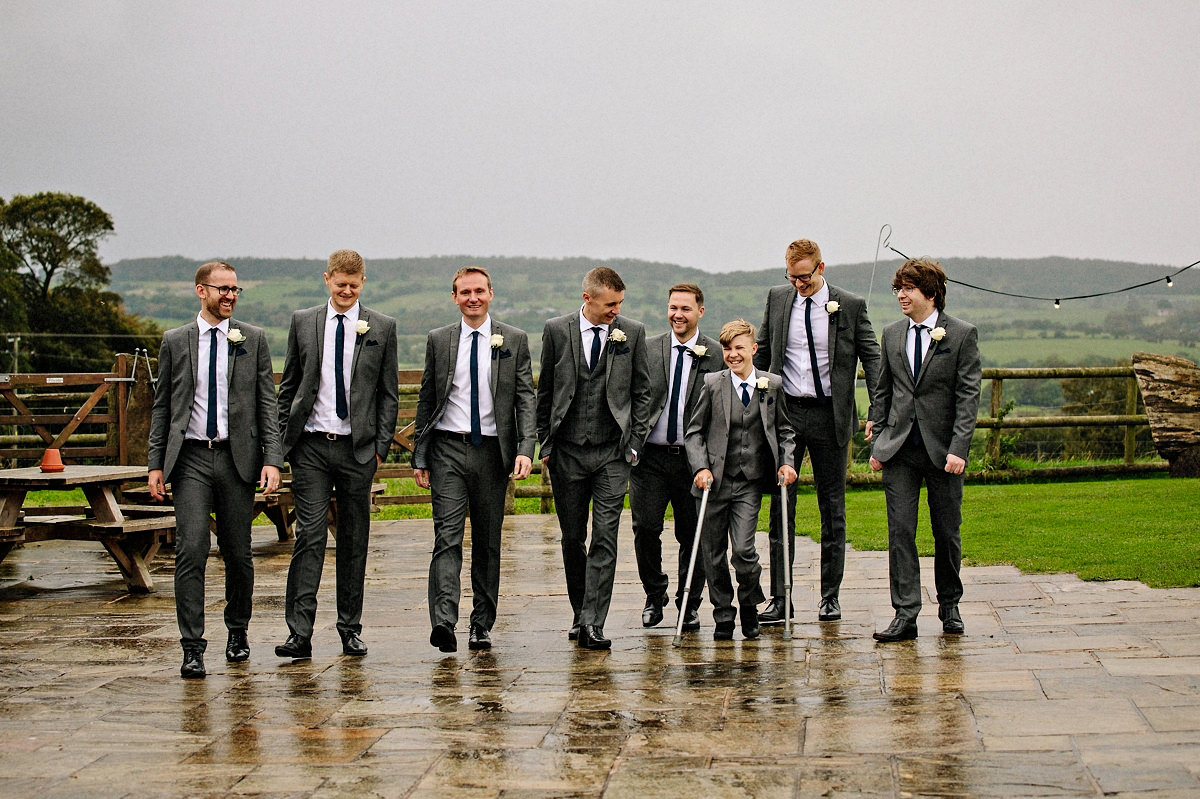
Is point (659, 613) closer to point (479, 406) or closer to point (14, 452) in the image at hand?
point (479, 406)

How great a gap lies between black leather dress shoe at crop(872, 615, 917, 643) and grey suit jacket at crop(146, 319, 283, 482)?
3.07 m

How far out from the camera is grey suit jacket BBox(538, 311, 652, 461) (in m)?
6.50

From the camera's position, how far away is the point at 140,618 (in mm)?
7648

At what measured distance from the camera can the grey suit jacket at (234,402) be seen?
614cm

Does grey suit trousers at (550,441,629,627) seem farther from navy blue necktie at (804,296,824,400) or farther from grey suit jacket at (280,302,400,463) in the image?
navy blue necktie at (804,296,824,400)

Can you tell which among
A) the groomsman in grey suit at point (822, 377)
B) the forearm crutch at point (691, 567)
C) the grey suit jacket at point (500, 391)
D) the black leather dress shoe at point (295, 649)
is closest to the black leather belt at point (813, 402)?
the groomsman in grey suit at point (822, 377)

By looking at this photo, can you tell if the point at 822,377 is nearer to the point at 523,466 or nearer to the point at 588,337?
the point at 588,337

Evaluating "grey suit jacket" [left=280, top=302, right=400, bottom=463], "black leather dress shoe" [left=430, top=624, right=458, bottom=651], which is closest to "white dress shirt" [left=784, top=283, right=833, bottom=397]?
"grey suit jacket" [left=280, top=302, right=400, bottom=463]

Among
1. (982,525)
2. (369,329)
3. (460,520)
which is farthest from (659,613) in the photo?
(982,525)

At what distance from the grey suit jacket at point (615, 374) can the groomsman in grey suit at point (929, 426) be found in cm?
124

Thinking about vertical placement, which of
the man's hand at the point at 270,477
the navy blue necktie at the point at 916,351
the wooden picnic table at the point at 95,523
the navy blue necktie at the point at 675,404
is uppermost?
the navy blue necktie at the point at 916,351

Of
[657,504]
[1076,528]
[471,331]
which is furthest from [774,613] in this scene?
[1076,528]

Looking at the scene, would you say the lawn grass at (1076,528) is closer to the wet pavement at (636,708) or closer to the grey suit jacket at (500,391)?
the wet pavement at (636,708)

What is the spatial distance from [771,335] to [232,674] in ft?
11.0
